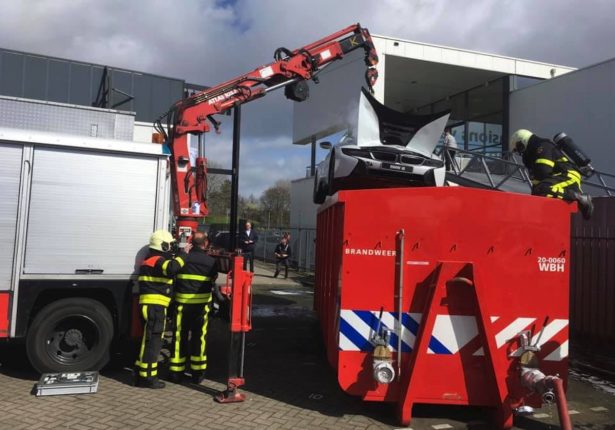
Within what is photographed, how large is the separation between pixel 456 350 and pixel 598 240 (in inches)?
188

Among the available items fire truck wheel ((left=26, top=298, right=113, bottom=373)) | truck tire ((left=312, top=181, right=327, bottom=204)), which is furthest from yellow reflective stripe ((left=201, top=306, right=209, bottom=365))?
truck tire ((left=312, top=181, right=327, bottom=204))

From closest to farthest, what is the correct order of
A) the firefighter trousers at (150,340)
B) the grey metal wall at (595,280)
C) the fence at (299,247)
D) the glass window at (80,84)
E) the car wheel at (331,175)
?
the firefighter trousers at (150,340)
the car wheel at (331,175)
the grey metal wall at (595,280)
the glass window at (80,84)
the fence at (299,247)

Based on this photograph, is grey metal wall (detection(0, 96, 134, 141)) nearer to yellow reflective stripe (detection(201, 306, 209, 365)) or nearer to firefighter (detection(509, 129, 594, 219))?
yellow reflective stripe (detection(201, 306, 209, 365))

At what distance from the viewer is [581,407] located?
17.7 ft

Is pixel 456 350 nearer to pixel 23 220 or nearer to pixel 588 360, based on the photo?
pixel 588 360

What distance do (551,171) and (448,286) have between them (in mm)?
2110

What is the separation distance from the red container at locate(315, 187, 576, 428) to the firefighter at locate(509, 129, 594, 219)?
737 millimetres

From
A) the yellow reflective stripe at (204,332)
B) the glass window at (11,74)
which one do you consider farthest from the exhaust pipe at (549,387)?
the glass window at (11,74)

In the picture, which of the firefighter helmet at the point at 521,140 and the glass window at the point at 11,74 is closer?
the firefighter helmet at the point at 521,140

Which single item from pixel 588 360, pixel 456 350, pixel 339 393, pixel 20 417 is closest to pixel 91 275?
pixel 20 417

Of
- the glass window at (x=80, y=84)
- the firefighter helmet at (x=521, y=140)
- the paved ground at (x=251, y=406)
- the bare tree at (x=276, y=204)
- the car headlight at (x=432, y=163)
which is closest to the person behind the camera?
the paved ground at (x=251, y=406)

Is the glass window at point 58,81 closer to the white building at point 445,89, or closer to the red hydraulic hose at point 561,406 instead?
the white building at point 445,89

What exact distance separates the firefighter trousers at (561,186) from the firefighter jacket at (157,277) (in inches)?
157

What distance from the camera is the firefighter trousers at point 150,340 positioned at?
548cm
